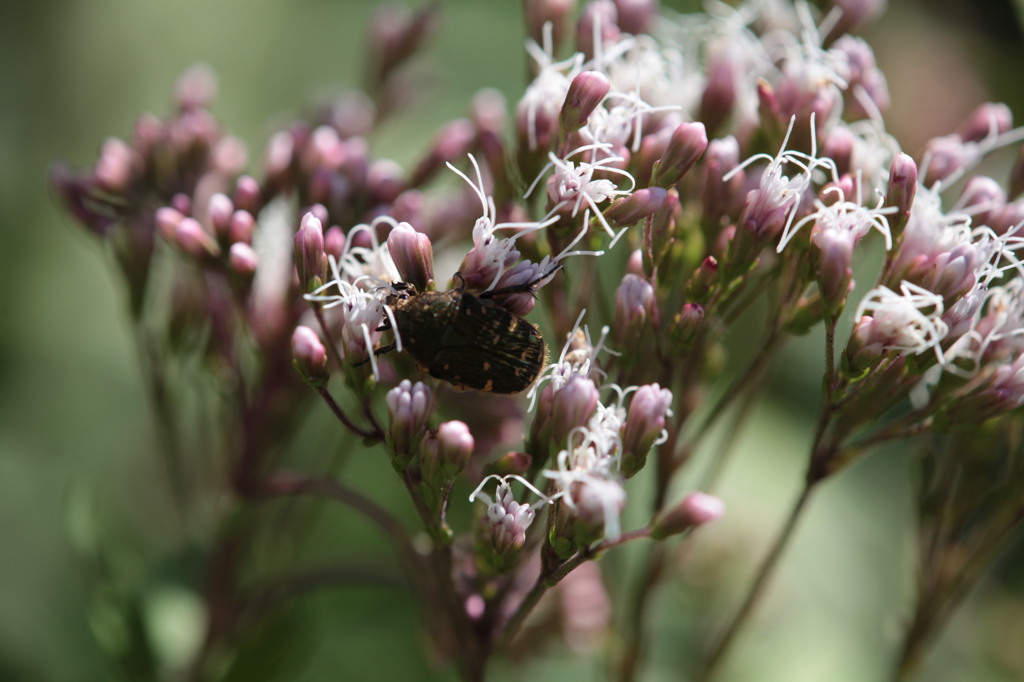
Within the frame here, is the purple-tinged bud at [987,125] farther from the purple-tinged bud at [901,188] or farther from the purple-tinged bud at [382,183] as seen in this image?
the purple-tinged bud at [382,183]

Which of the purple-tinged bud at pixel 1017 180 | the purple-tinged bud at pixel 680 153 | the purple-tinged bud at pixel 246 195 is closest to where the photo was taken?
the purple-tinged bud at pixel 680 153

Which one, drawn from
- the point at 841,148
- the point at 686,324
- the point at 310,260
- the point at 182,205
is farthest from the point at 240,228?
the point at 841,148

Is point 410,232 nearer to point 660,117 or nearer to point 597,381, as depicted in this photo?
point 597,381

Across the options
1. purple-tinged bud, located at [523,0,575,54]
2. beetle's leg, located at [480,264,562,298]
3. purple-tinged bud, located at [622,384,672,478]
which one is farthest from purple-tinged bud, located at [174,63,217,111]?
purple-tinged bud, located at [622,384,672,478]

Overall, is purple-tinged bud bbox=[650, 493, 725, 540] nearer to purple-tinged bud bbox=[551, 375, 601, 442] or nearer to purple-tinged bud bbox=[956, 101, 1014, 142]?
purple-tinged bud bbox=[551, 375, 601, 442]

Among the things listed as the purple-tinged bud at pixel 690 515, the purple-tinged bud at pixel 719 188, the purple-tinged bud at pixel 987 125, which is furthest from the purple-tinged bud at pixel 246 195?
the purple-tinged bud at pixel 987 125

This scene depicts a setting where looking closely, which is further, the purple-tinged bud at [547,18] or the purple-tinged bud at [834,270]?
the purple-tinged bud at [547,18]
